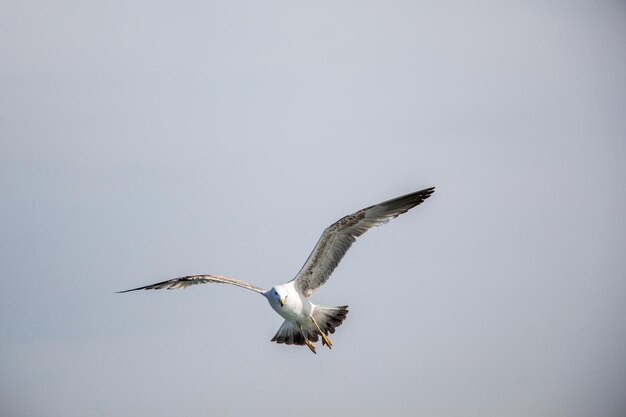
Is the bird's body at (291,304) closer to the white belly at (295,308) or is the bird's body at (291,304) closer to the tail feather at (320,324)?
the white belly at (295,308)

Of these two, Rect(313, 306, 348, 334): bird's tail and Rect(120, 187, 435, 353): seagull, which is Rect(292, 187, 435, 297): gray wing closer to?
Rect(120, 187, 435, 353): seagull

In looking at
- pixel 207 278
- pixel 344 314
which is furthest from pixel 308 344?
pixel 207 278

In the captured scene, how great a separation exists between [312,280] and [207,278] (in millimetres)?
1519

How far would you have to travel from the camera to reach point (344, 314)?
664 inches

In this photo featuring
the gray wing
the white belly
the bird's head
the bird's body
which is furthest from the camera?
the white belly

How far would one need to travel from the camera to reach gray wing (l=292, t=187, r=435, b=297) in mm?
15492

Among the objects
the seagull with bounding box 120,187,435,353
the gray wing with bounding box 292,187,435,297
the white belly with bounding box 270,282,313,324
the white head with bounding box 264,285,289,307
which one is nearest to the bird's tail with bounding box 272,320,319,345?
the seagull with bounding box 120,187,435,353

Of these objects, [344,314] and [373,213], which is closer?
[373,213]

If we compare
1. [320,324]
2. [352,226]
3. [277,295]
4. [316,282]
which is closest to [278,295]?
[277,295]

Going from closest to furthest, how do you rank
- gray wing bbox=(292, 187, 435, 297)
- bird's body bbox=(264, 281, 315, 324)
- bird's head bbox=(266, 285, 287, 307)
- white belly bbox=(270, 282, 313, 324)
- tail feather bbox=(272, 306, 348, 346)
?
gray wing bbox=(292, 187, 435, 297)
bird's head bbox=(266, 285, 287, 307)
bird's body bbox=(264, 281, 315, 324)
white belly bbox=(270, 282, 313, 324)
tail feather bbox=(272, 306, 348, 346)

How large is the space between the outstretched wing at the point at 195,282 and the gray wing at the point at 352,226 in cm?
96

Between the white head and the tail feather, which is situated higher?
the white head

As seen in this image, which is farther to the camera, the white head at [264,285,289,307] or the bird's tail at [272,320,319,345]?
the bird's tail at [272,320,319,345]

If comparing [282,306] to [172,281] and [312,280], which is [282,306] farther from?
[172,281]
